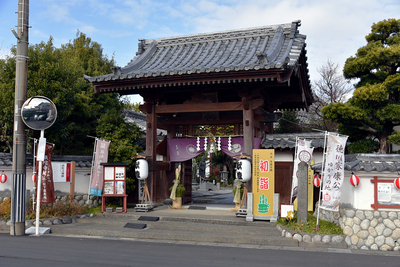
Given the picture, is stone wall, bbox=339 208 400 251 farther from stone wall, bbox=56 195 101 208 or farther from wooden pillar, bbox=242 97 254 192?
stone wall, bbox=56 195 101 208

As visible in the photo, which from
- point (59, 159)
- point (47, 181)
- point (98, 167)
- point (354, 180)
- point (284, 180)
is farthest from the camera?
point (284, 180)

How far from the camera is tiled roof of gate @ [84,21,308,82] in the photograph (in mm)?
11680

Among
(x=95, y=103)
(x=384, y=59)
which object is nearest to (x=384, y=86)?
(x=384, y=59)

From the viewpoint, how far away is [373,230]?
27.6 ft

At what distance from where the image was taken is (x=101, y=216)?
467 inches

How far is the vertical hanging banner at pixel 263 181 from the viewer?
34.6 ft

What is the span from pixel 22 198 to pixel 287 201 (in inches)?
347

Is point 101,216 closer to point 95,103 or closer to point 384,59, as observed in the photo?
point 95,103

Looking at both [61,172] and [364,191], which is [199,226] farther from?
[61,172]

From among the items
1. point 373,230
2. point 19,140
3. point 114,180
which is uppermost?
point 19,140

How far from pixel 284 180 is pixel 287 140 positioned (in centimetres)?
150

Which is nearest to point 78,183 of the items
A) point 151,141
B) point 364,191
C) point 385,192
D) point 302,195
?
point 151,141

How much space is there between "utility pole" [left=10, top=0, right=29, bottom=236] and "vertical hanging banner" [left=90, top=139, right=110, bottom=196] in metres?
3.07

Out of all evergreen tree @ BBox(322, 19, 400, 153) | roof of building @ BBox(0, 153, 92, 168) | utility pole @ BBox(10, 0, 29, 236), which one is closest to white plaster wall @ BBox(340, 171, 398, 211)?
evergreen tree @ BBox(322, 19, 400, 153)
